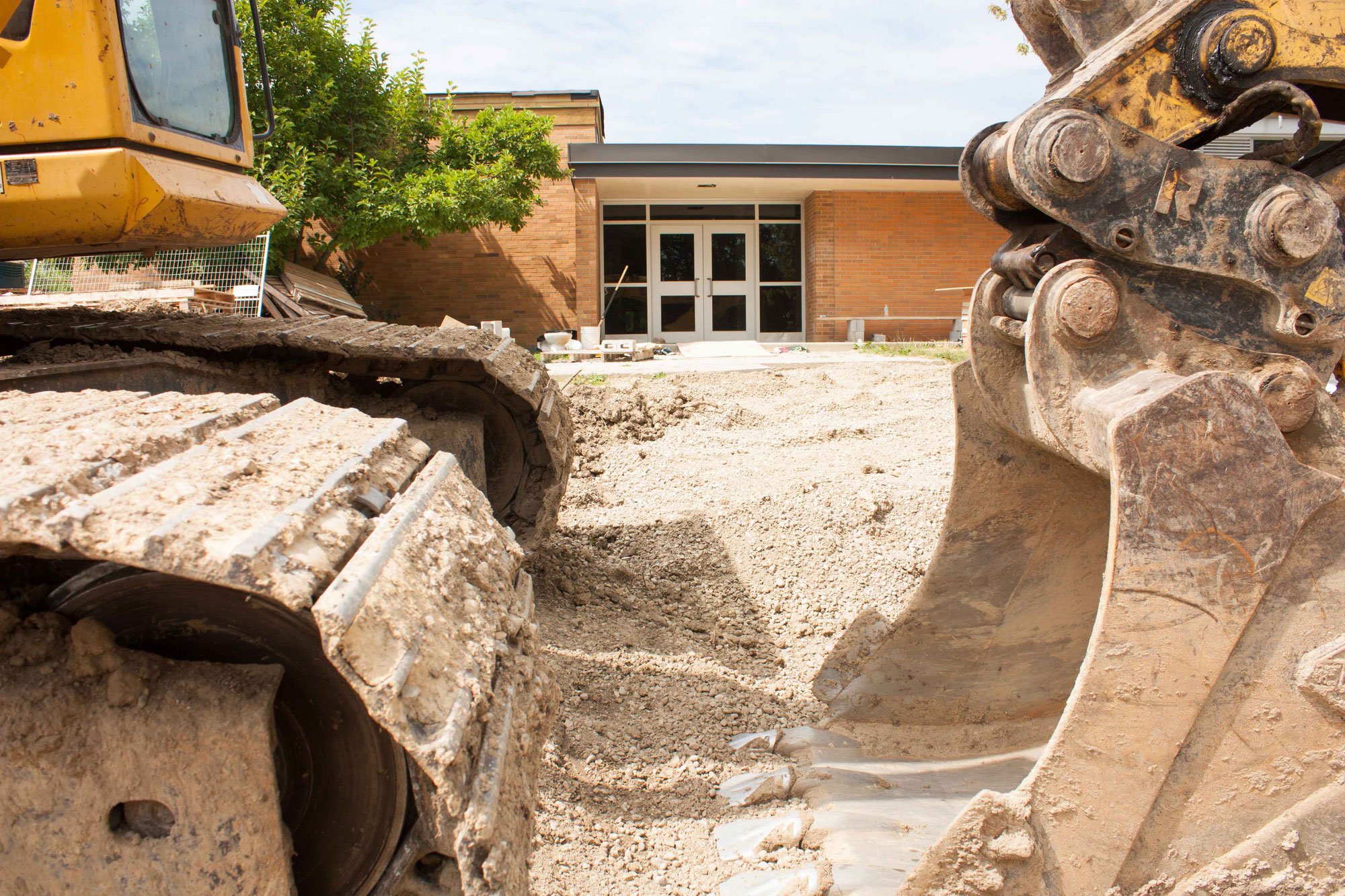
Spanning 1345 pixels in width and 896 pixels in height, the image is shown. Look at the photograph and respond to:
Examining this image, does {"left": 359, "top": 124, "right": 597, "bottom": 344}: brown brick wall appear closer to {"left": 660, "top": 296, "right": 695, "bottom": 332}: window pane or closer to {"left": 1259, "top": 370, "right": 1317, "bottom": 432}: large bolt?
{"left": 660, "top": 296, "right": 695, "bottom": 332}: window pane

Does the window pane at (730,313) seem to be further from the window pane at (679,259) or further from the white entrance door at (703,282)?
the window pane at (679,259)

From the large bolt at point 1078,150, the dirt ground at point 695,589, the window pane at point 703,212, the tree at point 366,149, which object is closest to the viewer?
the large bolt at point 1078,150

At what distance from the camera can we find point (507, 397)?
418 cm

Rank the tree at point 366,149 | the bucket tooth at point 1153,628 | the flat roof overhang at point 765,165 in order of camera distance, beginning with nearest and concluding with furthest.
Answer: the bucket tooth at point 1153,628 → the tree at point 366,149 → the flat roof overhang at point 765,165

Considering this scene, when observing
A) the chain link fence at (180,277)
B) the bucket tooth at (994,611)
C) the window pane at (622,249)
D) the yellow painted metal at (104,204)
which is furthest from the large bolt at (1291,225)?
the window pane at (622,249)

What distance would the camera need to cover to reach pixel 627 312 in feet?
60.5

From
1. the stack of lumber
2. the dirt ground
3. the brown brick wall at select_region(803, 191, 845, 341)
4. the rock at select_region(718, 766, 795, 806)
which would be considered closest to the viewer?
the dirt ground

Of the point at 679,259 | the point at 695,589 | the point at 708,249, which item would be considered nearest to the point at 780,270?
the point at 708,249

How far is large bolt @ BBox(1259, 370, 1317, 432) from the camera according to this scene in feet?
6.33

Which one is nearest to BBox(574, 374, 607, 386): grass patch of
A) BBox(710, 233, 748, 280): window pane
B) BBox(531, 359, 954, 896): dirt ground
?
BBox(531, 359, 954, 896): dirt ground

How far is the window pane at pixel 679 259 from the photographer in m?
18.3

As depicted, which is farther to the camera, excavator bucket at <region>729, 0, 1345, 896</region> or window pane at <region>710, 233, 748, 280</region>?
window pane at <region>710, 233, 748, 280</region>

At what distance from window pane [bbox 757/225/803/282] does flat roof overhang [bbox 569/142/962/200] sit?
63.1 inches

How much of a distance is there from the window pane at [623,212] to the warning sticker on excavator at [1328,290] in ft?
56.0
